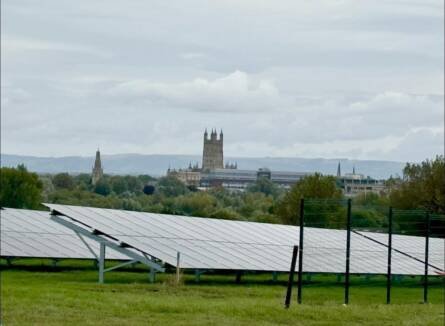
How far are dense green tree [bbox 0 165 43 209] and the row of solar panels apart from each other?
39.9m

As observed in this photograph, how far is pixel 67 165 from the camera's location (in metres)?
200

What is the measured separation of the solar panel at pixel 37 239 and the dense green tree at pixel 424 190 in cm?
2395

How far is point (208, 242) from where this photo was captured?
32.2 metres

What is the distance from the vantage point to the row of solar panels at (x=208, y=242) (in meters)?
29.4

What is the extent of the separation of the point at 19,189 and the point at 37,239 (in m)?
45.8

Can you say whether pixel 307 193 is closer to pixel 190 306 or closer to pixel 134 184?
pixel 190 306

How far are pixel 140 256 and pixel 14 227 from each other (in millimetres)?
8115

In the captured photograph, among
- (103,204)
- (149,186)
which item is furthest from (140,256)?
(149,186)

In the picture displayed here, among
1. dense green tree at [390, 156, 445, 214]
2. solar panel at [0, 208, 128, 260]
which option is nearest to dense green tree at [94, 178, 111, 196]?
dense green tree at [390, 156, 445, 214]

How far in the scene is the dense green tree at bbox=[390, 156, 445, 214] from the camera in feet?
185

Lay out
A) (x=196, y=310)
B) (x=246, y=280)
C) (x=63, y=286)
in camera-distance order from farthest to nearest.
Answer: (x=246, y=280) < (x=63, y=286) < (x=196, y=310)

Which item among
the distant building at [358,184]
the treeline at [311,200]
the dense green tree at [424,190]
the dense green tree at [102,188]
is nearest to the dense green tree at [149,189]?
the dense green tree at [102,188]

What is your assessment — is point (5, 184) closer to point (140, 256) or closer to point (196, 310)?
point (140, 256)

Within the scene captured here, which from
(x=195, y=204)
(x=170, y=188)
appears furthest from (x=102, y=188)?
(x=195, y=204)
